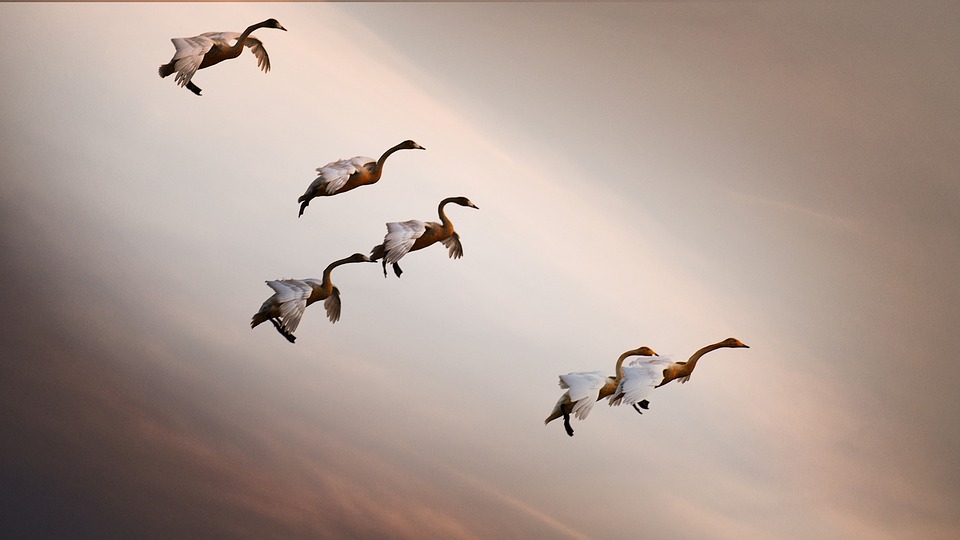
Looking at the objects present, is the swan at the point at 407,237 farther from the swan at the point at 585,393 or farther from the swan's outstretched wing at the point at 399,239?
the swan at the point at 585,393

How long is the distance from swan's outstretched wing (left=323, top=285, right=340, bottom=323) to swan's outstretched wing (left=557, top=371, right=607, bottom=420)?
162 cm

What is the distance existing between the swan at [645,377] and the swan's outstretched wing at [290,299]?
6.92ft

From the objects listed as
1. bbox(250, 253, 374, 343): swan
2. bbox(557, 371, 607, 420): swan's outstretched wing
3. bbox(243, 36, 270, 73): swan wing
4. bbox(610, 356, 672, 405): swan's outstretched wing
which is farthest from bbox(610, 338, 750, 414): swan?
bbox(243, 36, 270, 73): swan wing

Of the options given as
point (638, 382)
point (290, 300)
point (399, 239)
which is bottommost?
point (290, 300)

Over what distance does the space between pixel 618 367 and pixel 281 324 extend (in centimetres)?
222

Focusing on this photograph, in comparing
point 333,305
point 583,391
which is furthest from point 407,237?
point 583,391

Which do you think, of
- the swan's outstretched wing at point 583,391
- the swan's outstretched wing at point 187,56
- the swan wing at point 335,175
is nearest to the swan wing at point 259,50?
the swan's outstretched wing at point 187,56

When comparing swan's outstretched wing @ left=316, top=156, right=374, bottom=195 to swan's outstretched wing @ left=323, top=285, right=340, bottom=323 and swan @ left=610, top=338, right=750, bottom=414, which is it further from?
swan @ left=610, top=338, right=750, bottom=414

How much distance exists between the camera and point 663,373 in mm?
7820

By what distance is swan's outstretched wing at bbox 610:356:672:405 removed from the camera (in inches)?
302

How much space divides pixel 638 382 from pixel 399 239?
5.95 feet

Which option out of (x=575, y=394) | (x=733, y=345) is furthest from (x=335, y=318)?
(x=733, y=345)

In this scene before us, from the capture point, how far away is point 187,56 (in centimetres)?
741

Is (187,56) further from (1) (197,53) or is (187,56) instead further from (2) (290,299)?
(2) (290,299)
